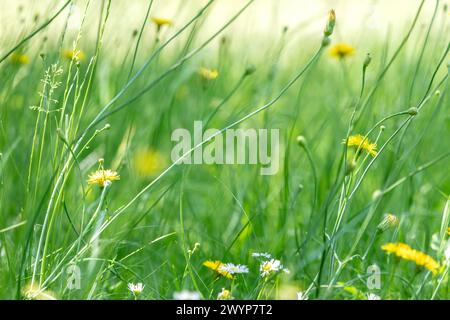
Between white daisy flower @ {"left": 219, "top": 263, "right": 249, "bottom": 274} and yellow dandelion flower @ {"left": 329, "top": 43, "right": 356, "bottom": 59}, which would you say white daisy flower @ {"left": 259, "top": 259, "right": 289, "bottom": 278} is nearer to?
white daisy flower @ {"left": 219, "top": 263, "right": 249, "bottom": 274}

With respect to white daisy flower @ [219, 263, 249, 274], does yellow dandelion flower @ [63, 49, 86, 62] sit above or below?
above

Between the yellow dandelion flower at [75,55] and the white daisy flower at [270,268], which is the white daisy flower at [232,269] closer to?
the white daisy flower at [270,268]

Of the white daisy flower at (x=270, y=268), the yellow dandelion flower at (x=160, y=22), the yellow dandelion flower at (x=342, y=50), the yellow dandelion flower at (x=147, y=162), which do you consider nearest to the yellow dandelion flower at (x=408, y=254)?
the white daisy flower at (x=270, y=268)

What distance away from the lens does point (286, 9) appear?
2.62 metres

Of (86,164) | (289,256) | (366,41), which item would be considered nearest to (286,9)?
(366,41)

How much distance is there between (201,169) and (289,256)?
62 centimetres

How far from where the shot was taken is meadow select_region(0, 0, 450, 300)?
122cm

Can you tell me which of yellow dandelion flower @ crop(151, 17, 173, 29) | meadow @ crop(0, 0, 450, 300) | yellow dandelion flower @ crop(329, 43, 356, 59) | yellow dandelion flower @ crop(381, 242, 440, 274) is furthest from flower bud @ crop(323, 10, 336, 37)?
yellow dandelion flower @ crop(329, 43, 356, 59)

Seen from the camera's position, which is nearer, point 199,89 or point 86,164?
point 86,164

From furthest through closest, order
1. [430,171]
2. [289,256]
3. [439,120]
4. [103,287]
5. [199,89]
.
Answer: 1. [199,89]
2. [439,120]
3. [430,171]
4. [289,256]
5. [103,287]

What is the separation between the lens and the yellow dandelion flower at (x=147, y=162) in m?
1.55

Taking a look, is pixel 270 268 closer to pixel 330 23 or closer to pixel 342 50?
pixel 330 23

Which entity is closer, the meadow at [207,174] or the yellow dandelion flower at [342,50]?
the meadow at [207,174]
